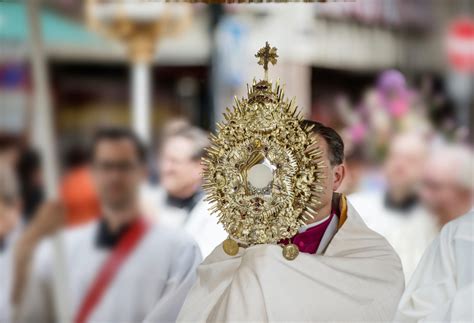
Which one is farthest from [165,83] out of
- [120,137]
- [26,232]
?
[26,232]

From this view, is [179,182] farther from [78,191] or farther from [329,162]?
[329,162]

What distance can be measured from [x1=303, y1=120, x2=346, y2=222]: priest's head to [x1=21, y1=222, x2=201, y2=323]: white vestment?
45 centimetres

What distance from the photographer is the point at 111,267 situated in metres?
2.81

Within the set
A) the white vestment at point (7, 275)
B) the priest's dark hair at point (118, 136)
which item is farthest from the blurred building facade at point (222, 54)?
the white vestment at point (7, 275)

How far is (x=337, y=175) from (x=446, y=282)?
0.44 meters

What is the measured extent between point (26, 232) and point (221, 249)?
2.30ft

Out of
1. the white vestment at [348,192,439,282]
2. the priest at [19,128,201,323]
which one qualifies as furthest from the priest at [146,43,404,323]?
the priest at [19,128,201,323]

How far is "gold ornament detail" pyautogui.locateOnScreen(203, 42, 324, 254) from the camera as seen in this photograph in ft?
8.27

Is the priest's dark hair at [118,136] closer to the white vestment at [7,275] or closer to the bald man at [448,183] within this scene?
the white vestment at [7,275]

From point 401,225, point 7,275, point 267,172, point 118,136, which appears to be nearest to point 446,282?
point 401,225

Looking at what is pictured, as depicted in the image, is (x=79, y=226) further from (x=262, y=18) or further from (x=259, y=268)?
(x=262, y=18)

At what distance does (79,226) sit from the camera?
2.83 m

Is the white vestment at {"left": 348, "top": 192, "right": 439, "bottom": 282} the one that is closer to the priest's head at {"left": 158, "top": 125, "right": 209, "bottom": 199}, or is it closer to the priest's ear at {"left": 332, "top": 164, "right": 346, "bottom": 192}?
the priest's ear at {"left": 332, "top": 164, "right": 346, "bottom": 192}

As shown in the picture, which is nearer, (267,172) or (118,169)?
(267,172)
